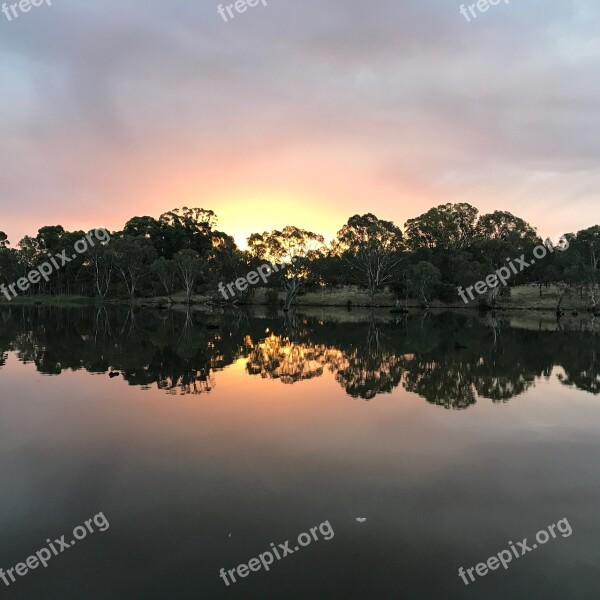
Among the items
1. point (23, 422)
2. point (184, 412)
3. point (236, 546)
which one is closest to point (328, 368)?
point (184, 412)

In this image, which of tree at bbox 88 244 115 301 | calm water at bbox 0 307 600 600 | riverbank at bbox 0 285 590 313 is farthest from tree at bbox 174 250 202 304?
calm water at bbox 0 307 600 600

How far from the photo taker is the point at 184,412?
14.5m

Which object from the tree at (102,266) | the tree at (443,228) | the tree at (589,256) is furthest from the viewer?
the tree at (443,228)

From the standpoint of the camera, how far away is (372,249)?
8244cm

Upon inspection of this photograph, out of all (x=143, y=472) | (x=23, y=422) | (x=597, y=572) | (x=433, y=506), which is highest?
(x=23, y=422)

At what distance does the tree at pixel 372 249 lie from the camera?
8256 cm

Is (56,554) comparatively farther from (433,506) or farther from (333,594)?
(433,506)

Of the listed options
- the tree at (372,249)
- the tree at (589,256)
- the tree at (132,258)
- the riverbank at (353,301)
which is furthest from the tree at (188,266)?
the tree at (589,256)

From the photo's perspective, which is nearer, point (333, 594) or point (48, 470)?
point (333, 594)

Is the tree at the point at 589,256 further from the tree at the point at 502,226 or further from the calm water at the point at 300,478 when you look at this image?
the calm water at the point at 300,478

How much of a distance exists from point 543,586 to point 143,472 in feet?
24.4

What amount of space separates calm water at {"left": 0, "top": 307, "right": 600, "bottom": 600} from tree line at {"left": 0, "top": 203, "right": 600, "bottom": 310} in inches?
2233

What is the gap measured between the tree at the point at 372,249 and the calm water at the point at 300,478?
6156 cm

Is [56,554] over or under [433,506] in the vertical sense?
over
